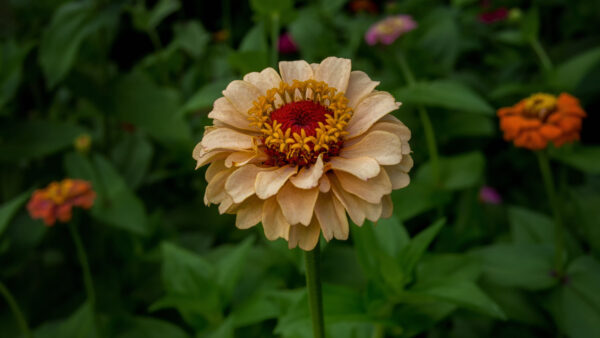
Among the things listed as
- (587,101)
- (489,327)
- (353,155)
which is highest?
(353,155)

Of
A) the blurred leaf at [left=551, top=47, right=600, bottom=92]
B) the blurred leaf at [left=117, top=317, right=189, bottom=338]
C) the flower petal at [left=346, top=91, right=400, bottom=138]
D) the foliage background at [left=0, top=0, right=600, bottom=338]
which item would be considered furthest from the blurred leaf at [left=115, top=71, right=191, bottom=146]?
the blurred leaf at [left=551, top=47, right=600, bottom=92]

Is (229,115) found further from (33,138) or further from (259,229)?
(33,138)

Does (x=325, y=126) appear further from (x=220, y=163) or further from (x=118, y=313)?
(x=118, y=313)

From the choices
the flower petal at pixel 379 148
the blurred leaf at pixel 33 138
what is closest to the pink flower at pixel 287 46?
the blurred leaf at pixel 33 138

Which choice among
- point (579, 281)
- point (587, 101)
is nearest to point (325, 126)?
point (579, 281)

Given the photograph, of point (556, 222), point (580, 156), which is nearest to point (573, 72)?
point (580, 156)

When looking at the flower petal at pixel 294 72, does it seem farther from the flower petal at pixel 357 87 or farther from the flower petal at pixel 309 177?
the flower petal at pixel 309 177
